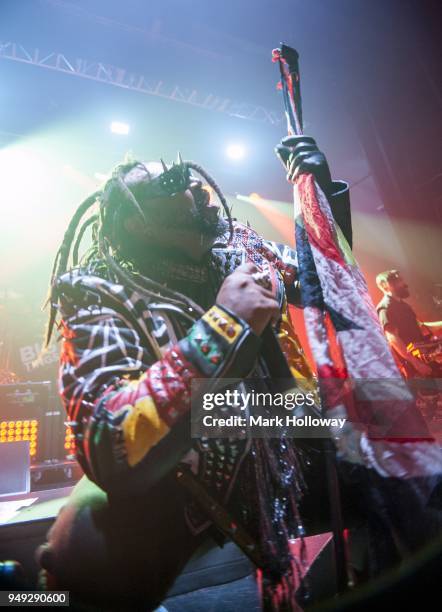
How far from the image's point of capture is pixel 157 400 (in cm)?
95

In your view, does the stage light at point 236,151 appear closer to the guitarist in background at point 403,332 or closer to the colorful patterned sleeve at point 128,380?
the guitarist in background at point 403,332

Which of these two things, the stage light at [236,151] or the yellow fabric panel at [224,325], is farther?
the stage light at [236,151]

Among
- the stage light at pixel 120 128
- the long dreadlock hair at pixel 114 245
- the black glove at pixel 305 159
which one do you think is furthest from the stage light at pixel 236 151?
the long dreadlock hair at pixel 114 245

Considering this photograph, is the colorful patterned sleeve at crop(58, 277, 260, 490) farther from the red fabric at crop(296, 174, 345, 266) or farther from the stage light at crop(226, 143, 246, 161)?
the stage light at crop(226, 143, 246, 161)

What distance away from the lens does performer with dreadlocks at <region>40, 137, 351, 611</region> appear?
3.16 ft

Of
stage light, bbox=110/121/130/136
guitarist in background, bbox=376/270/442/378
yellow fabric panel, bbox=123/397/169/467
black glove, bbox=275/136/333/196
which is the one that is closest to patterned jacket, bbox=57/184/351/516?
yellow fabric panel, bbox=123/397/169/467

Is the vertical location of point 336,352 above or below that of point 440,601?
above

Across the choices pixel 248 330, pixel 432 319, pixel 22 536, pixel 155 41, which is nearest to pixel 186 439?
pixel 248 330

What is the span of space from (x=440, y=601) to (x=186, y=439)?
42.1 inches

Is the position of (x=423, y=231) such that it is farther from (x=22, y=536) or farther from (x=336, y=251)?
(x=22, y=536)

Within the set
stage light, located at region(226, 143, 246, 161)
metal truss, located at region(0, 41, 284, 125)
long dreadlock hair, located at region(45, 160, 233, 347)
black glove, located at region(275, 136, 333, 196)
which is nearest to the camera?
long dreadlock hair, located at region(45, 160, 233, 347)

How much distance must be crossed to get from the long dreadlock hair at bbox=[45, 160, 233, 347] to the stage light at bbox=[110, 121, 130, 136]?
16.9 ft

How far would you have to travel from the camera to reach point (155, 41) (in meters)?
4.80

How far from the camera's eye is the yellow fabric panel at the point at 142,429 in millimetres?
918
